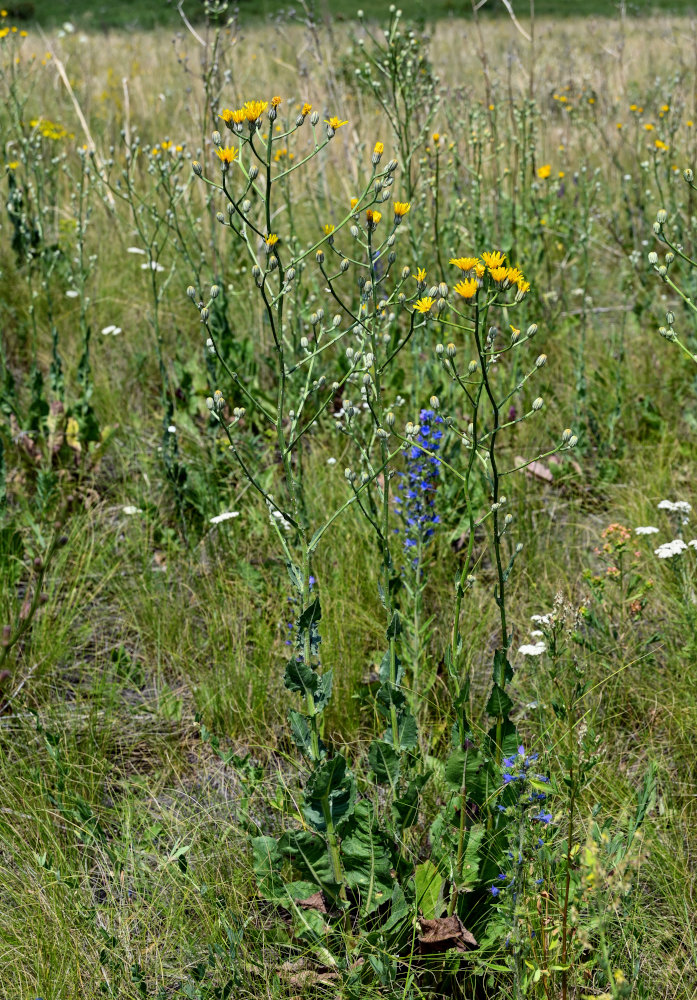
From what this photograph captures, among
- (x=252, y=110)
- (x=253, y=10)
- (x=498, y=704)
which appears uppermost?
(x=253, y=10)

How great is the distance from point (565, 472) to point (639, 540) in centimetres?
52

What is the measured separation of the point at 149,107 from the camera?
7.38 meters

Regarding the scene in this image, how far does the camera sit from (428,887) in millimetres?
1527

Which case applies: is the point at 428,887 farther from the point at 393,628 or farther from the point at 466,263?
the point at 466,263

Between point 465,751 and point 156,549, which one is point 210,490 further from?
point 465,751

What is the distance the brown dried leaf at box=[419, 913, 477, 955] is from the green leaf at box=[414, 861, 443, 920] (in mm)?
19

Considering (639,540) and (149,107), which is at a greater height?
(149,107)

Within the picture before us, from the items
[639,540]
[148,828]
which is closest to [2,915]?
[148,828]

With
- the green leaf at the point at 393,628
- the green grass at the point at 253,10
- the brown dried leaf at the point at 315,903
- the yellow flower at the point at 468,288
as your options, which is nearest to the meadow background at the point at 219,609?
the brown dried leaf at the point at 315,903

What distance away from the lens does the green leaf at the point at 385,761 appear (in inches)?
60.8

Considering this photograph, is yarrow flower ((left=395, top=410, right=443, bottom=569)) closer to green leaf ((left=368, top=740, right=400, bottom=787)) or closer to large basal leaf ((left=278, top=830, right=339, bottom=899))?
green leaf ((left=368, top=740, right=400, bottom=787))

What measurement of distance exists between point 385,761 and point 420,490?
0.84 meters

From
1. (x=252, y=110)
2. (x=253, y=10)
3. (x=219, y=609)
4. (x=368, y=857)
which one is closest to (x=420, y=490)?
(x=219, y=609)

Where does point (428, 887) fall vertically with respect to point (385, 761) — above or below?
below
